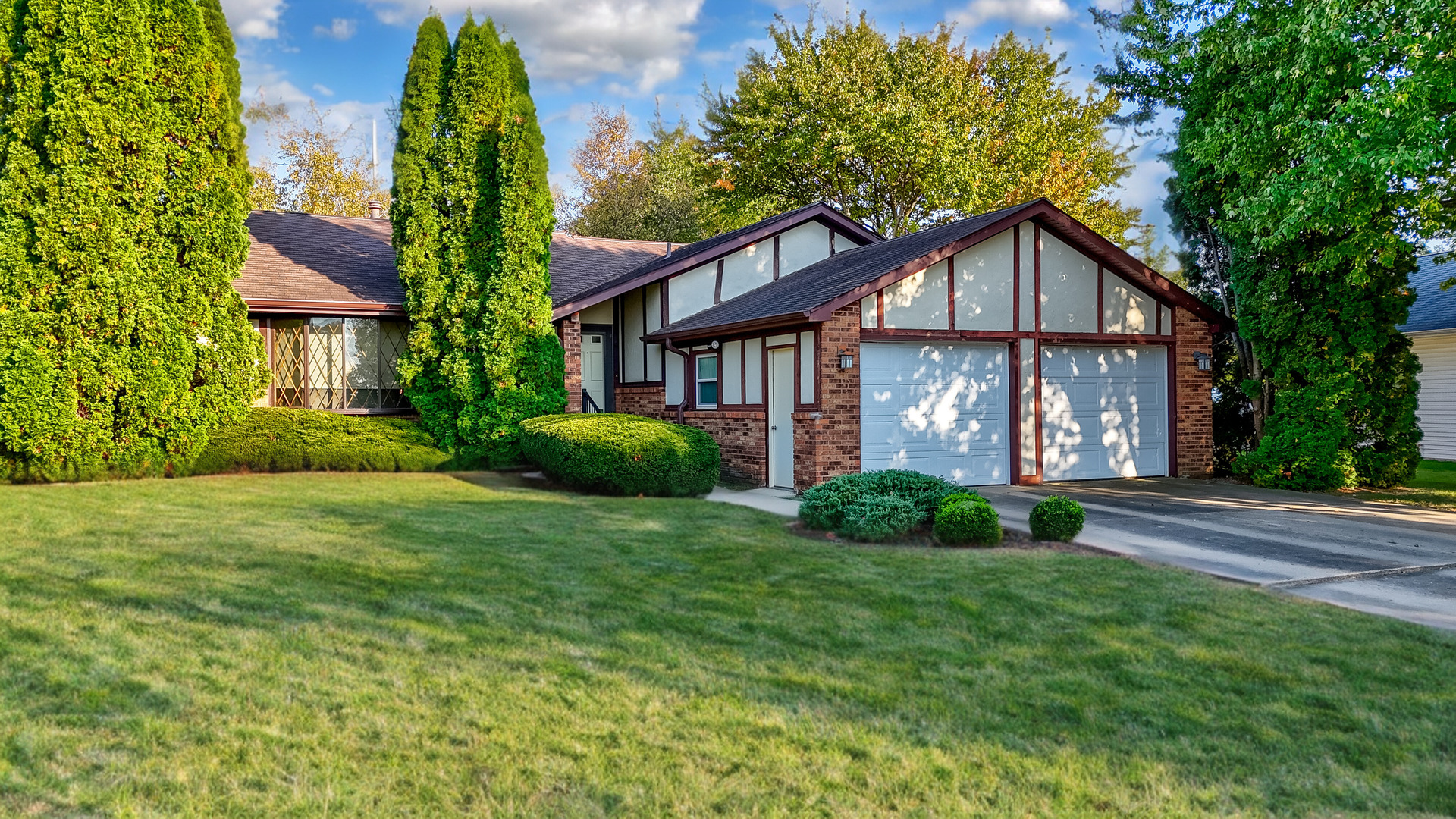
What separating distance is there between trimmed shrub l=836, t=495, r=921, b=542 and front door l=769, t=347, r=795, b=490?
4.76m

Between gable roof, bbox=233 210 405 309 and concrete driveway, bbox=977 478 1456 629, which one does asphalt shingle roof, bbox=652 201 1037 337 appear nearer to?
concrete driveway, bbox=977 478 1456 629

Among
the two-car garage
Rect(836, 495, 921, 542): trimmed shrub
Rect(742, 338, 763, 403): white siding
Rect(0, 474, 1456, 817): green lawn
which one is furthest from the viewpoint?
Rect(742, 338, 763, 403): white siding

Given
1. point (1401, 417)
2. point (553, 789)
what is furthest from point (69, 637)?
point (1401, 417)

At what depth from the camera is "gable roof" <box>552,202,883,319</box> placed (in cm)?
1639

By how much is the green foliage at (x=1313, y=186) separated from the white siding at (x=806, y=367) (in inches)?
220

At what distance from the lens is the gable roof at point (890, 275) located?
1346 centimetres

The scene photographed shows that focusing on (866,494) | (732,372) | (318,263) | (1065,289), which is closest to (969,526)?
(866,494)

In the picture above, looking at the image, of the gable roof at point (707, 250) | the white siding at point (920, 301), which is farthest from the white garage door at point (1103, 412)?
the gable roof at point (707, 250)

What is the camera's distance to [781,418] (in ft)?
47.2

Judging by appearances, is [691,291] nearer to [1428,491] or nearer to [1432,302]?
[1428,491]

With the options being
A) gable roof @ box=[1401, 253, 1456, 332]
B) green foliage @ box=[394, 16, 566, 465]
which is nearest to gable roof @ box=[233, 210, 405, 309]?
green foliage @ box=[394, 16, 566, 465]

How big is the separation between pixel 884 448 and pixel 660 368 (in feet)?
16.6

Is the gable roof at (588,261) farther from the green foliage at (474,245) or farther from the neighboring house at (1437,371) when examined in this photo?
the neighboring house at (1437,371)

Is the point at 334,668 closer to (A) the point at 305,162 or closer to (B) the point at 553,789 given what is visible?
(B) the point at 553,789
